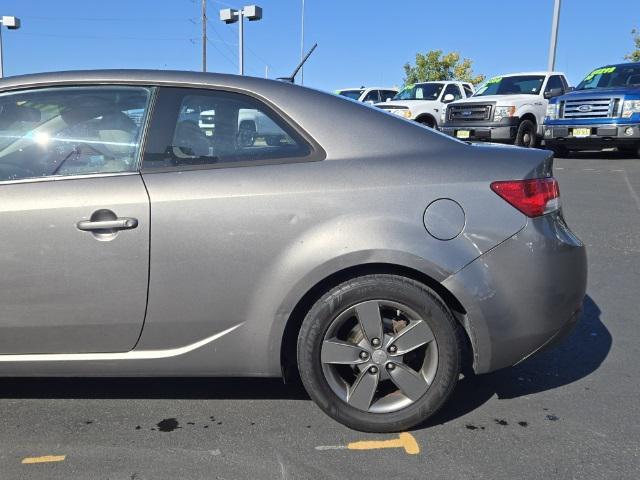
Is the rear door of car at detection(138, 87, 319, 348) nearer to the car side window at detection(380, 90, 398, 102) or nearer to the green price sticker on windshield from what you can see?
the green price sticker on windshield

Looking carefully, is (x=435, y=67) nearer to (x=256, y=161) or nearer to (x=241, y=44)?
(x=241, y=44)

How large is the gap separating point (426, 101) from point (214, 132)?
1618 cm

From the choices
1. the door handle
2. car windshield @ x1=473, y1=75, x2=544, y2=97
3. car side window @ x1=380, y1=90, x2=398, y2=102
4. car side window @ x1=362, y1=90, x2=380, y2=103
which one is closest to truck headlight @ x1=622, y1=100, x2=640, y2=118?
car windshield @ x1=473, y1=75, x2=544, y2=97

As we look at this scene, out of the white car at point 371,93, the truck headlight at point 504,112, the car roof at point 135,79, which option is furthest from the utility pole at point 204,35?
the car roof at point 135,79

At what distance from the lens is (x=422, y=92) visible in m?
19.0

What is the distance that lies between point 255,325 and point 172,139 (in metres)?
0.93

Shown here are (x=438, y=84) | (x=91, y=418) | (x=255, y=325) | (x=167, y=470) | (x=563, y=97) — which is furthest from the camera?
(x=438, y=84)

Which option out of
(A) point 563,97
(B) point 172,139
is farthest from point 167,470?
(A) point 563,97

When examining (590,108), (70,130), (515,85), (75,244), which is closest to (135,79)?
(70,130)

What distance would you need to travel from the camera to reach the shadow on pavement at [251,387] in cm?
327

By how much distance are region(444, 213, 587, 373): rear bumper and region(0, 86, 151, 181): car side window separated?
1628 millimetres

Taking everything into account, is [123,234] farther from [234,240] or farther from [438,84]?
[438,84]

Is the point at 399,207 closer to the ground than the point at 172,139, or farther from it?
closer to the ground

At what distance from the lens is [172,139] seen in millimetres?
2865
